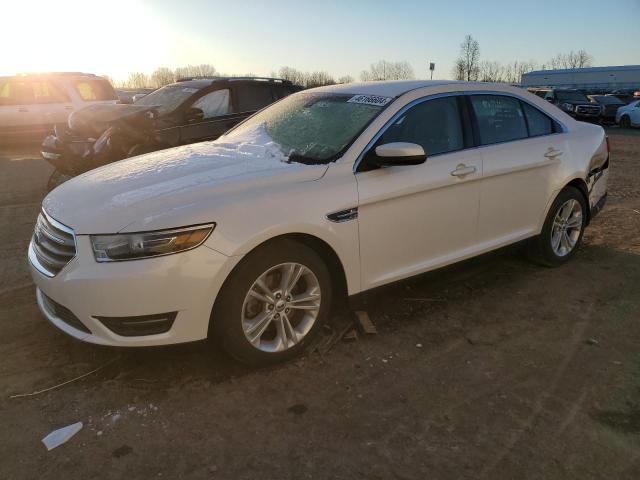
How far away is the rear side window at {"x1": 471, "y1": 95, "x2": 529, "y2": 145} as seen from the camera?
166 inches

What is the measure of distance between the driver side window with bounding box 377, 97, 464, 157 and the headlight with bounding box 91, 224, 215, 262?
147cm

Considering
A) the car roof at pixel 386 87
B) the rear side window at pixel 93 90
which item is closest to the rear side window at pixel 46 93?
the rear side window at pixel 93 90

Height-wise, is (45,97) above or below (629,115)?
above

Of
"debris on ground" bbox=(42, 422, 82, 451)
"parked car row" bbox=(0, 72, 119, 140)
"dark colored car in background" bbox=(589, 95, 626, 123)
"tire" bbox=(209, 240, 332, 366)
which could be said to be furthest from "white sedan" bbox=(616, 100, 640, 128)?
"debris on ground" bbox=(42, 422, 82, 451)

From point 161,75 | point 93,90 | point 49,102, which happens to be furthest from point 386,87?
point 161,75

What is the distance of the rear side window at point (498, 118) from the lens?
422cm

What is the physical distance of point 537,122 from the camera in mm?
4680

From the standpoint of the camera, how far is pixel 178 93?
8594 mm

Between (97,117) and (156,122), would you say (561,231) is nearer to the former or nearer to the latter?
(156,122)

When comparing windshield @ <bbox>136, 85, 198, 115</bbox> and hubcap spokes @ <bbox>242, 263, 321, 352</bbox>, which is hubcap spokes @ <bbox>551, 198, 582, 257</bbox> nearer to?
hubcap spokes @ <bbox>242, 263, 321, 352</bbox>

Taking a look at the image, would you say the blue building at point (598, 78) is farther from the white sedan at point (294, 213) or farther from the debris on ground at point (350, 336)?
the debris on ground at point (350, 336)

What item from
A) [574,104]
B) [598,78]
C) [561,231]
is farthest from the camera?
[598,78]

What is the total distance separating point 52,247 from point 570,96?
27.8 metres

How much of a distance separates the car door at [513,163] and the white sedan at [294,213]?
0.01m
